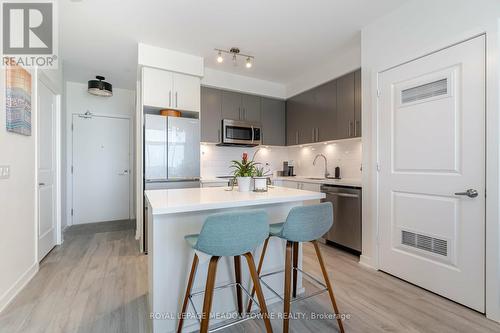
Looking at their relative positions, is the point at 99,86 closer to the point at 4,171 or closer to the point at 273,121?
the point at 4,171

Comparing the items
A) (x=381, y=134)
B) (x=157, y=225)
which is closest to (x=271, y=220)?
(x=157, y=225)

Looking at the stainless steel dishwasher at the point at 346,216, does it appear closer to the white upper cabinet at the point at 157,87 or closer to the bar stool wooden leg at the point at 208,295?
the bar stool wooden leg at the point at 208,295

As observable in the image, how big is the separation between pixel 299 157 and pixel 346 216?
1.87 meters

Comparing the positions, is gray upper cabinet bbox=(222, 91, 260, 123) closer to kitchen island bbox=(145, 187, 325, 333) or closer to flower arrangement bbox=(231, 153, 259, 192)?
flower arrangement bbox=(231, 153, 259, 192)

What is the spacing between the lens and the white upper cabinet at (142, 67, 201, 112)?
309 centimetres

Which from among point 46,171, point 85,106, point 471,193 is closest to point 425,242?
point 471,193

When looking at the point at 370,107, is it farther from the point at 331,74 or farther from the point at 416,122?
the point at 331,74

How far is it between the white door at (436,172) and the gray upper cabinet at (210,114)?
7.80ft

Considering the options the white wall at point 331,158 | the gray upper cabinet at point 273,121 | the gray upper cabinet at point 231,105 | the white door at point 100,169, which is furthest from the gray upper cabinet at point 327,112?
the white door at point 100,169

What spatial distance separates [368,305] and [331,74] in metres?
2.98

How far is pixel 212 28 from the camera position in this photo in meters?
2.66

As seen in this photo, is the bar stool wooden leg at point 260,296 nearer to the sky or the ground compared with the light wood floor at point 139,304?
nearer to the sky

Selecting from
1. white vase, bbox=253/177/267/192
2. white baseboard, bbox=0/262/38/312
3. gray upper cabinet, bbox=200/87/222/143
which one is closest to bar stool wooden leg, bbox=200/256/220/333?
white vase, bbox=253/177/267/192

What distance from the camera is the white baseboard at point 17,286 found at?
1.86 meters
